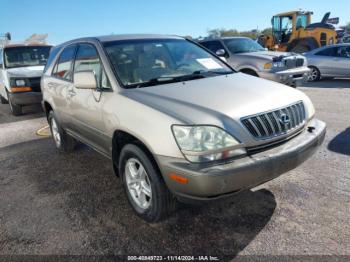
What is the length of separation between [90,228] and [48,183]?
1.37 m

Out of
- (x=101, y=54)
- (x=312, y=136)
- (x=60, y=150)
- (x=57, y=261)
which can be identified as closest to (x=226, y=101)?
(x=312, y=136)

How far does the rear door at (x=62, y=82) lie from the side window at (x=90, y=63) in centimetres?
22

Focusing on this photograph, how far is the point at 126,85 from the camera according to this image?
122 inches

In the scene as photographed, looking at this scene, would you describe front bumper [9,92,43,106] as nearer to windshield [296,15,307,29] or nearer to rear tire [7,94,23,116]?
rear tire [7,94,23,116]

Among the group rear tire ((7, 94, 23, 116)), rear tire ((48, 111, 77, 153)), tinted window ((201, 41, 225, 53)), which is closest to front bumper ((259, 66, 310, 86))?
tinted window ((201, 41, 225, 53))

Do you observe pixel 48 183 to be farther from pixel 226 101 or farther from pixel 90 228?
pixel 226 101

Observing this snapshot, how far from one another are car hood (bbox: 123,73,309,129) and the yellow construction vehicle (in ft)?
45.6

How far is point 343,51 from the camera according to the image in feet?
36.8

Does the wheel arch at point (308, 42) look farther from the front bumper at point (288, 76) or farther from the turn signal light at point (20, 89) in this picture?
the turn signal light at point (20, 89)

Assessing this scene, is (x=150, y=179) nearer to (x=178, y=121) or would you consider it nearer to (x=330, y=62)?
(x=178, y=121)

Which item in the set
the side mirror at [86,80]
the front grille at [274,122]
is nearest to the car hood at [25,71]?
the side mirror at [86,80]

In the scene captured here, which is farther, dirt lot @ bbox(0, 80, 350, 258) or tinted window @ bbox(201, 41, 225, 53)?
tinted window @ bbox(201, 41, 225, 53)

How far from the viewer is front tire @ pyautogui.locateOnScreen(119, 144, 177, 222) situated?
263 centimetres

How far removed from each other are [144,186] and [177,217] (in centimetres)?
45
